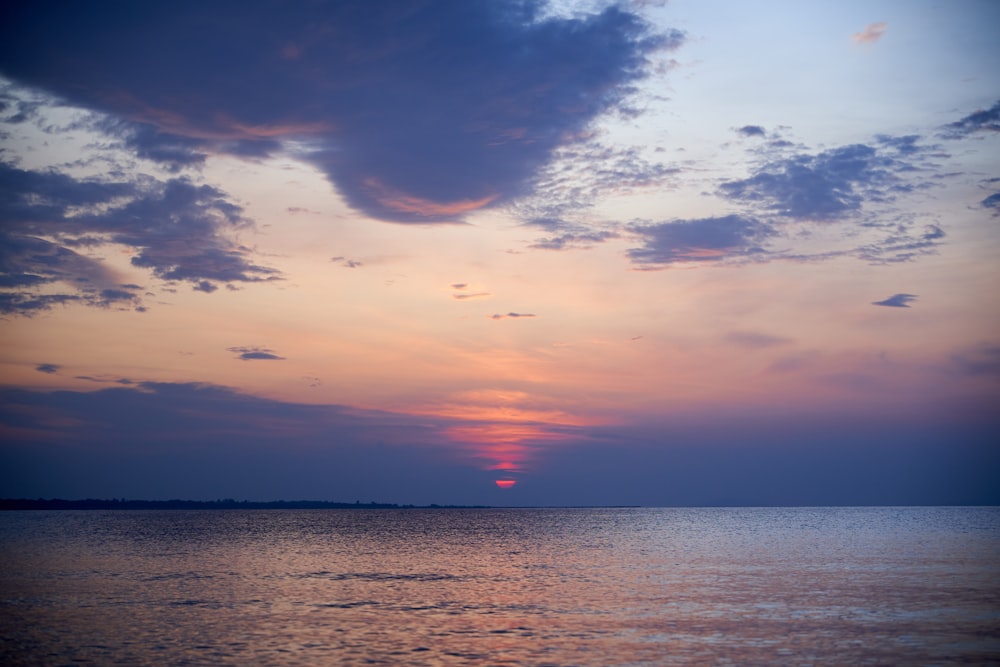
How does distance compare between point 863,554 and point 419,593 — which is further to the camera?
point 863,554

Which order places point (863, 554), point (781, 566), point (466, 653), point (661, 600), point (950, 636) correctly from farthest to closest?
point (863, 554)
point (781, 566)
point (661, 600)
point (950, 636)
point (466, 653)

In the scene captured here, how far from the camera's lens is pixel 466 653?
106ft

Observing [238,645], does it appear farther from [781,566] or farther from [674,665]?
[781,566]

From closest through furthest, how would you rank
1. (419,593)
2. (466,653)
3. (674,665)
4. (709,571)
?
1. (674,665)
2. (466,653)
3. (419,593)
4. (709,571)

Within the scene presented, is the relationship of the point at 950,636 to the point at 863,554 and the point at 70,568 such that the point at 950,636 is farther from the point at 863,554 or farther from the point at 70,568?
the point at 70,568

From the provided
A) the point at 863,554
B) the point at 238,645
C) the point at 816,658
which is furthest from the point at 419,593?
the point at 863,554

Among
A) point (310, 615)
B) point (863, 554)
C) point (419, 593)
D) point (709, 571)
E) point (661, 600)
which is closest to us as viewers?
point (310, 615)

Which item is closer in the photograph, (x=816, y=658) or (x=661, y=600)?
(x=816, y=658)

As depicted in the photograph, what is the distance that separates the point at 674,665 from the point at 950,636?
13842mm

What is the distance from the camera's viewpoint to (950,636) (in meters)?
35.0

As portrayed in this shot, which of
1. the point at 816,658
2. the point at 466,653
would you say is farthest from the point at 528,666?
the point at 816,658

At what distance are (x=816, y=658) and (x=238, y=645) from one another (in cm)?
2301

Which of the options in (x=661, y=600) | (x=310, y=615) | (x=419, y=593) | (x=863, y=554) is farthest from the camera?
(x=863, y=554)

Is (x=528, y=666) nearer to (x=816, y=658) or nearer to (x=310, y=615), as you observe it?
(x=816, y=658)
